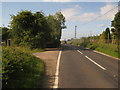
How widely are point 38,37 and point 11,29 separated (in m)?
5.61

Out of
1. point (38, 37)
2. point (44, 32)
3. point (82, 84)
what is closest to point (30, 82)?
point (82, 84)

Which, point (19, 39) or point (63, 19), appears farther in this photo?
point (63, 19)

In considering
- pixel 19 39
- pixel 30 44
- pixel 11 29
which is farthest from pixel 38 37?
pixel 11 29

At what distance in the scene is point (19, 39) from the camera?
24.0m

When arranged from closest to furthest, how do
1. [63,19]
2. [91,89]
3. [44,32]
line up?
[91,89], [44,32], [63,19]

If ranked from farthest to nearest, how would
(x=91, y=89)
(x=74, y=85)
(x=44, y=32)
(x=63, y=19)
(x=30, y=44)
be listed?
(x=63, y=19) < (x=44, y=32) < (x=30, y=44) < (x=74, y=85) < (x=91, y=89)

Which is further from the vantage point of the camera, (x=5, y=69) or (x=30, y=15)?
(x=30, y=15)

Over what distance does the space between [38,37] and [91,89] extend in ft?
61.9

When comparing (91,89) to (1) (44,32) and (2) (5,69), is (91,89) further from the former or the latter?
(1) (44,32)

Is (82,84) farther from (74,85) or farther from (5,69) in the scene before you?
(5,69)

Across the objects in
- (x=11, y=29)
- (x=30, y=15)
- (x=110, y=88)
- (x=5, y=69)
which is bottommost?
(x=110, y=88)

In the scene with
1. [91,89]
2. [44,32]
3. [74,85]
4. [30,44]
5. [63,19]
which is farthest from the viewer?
[63,19]

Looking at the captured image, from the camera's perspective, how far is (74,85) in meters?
5.94

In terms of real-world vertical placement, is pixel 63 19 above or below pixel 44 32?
above
